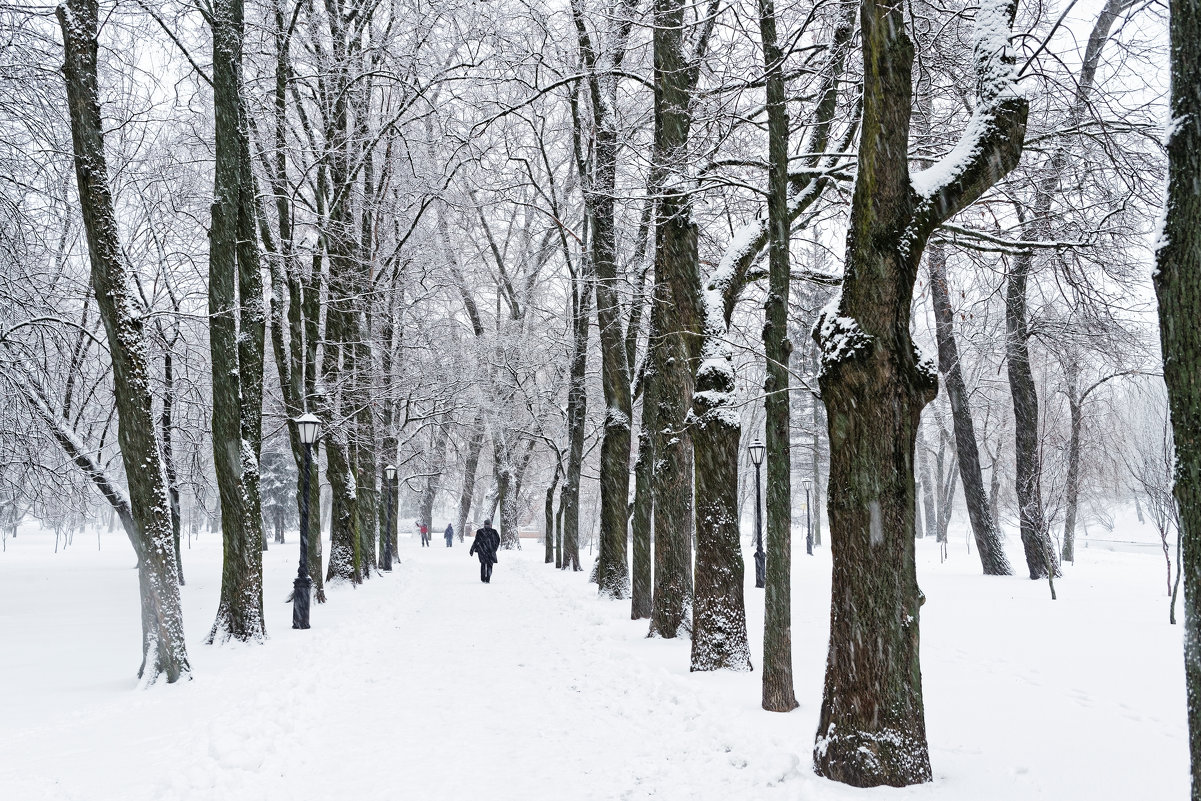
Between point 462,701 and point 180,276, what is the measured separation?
16510 millimetres

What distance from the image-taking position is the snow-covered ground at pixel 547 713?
552 centimetres

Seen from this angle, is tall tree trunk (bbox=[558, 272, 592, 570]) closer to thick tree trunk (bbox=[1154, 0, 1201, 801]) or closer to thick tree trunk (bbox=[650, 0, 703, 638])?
thick tree trunk (bbox=[650, 0, 703, 638])

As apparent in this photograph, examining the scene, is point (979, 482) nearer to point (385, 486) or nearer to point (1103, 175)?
point (1103, 175)

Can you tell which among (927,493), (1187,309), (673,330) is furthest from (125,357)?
(927,493)

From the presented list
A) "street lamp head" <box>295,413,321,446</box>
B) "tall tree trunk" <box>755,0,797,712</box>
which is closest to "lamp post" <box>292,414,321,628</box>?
"street lamp head" <box>295,413,321,446</box>

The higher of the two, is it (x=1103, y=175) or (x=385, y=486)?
(x=1103, y=175)

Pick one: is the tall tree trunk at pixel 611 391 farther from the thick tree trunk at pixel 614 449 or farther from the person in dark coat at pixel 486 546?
the person in dark coat at pixel 486 546

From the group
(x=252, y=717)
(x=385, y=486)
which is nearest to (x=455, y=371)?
(x=385, y=486)

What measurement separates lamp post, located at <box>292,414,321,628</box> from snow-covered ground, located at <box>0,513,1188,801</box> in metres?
0.43

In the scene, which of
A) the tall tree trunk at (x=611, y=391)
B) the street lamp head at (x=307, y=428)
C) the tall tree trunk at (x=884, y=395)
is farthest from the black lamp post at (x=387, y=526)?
the tall tree trunk at (x=884, y=395)

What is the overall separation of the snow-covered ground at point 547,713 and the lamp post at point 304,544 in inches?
16.8

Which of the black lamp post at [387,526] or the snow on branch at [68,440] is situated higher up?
the snow on branch at [68,440]

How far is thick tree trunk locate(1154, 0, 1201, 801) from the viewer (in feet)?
10.9

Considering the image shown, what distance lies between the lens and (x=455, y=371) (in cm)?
2961
